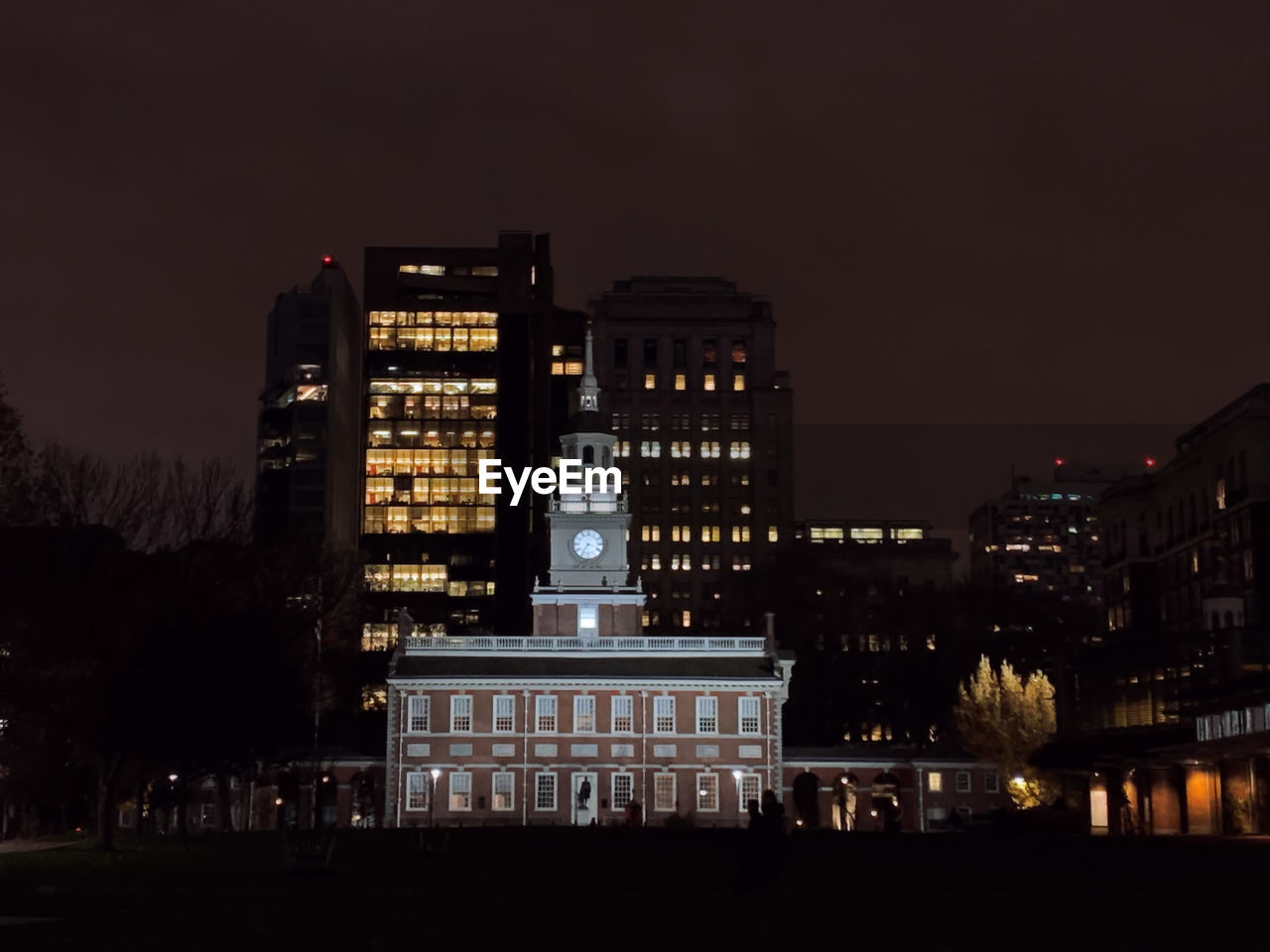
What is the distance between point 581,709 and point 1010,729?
23649 millimetres

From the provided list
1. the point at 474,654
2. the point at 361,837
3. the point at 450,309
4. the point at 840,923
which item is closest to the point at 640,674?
the point at 474,654

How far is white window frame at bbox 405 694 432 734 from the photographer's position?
298ft

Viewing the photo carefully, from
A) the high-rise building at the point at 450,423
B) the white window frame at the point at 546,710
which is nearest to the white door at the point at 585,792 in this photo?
the white window frame at the point at 546,710

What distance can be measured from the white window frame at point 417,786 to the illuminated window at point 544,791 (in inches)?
224

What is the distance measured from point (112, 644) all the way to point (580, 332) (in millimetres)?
141843

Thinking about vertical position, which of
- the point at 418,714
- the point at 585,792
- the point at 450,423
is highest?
the point at 450,423

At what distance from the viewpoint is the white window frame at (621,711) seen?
299ft

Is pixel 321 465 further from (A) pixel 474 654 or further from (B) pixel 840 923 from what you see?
(B) pixel 840 923

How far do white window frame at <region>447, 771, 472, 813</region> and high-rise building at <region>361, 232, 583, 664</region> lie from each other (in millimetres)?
80183

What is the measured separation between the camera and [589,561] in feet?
319

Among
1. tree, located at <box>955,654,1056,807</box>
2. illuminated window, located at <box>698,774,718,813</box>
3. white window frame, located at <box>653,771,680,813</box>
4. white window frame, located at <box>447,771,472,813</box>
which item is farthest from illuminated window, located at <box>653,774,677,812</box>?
tree, located at <box>955,654,1056,807</box>

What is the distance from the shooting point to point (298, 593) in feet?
239

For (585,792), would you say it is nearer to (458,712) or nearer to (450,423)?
(458,712)

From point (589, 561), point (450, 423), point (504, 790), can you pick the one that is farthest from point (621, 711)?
point (450, 423)
